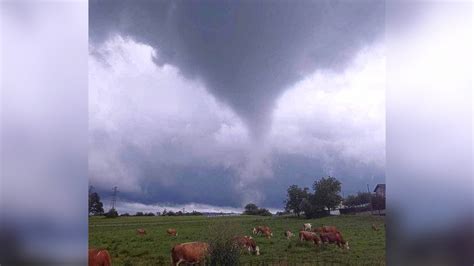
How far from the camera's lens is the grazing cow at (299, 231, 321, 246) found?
19.6 feet

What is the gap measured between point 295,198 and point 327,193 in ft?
1.09

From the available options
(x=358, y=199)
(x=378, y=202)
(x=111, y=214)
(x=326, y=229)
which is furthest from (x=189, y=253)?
(x=378, y=202)

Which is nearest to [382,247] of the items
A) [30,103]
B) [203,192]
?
[203,192]

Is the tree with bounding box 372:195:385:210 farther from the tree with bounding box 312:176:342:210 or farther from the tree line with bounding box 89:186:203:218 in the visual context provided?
the tree line with bounding box 89:186:203:218

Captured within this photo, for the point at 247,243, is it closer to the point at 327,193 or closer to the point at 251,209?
the point at 251,209

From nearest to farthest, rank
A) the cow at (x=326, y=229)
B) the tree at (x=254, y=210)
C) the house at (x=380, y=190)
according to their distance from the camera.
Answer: the house at (x=380, y=190)
the tree at (x=254, y=210)
the cow at (x=326, y=229)

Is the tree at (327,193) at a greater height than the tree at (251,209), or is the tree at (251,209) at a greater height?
the tree at (327,193)

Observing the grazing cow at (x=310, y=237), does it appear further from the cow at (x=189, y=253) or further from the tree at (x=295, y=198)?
the cow at (x=189, y=253)

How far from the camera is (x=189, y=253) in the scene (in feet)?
19.4

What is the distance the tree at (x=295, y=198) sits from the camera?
19.5 ft

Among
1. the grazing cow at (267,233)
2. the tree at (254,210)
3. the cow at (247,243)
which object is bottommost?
the cow at (247,243)

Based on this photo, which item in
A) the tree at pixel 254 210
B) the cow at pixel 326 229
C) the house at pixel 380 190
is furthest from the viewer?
the cow at pixel 326 229

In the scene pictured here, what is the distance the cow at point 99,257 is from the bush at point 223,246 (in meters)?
1.06

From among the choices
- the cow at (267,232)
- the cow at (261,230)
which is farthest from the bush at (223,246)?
the cow at (267,232)
